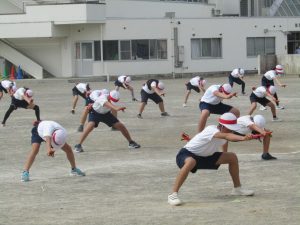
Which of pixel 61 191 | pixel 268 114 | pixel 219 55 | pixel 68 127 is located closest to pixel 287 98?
pixel 268 114

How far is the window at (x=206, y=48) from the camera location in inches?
2128

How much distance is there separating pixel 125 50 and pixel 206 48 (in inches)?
242

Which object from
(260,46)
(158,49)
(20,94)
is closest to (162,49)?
(158,49)

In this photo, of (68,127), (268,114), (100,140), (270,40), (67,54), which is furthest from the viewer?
(270,40)

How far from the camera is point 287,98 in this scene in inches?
1136

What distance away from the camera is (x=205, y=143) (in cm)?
1012

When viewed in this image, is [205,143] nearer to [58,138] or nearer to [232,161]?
[232,161]

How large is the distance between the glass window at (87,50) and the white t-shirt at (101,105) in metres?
36.3

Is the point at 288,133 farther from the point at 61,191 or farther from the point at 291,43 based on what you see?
the point at 291,43

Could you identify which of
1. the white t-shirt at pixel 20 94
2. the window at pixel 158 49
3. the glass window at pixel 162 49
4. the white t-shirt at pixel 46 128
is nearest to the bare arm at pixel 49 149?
the white t-shirt at pixel 46 128

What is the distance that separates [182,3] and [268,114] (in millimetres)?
36682

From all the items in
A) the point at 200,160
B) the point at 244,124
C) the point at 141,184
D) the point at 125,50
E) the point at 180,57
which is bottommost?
the point at 141,184

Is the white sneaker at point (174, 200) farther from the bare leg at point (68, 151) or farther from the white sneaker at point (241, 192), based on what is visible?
the bare leg at point (68, 151)

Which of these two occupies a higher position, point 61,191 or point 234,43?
point 234,43
